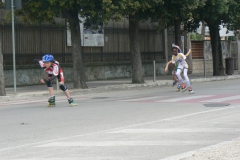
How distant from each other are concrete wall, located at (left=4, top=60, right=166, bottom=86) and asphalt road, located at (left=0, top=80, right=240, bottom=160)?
32.8 ft

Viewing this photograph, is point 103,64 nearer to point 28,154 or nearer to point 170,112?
point 170,112

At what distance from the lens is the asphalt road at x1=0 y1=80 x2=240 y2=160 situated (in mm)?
9172

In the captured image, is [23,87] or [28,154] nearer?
[28,154]

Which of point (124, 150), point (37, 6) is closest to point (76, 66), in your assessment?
point (37, 6)

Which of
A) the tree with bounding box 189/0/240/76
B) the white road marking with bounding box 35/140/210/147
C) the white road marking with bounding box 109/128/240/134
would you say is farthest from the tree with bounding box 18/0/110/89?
the white road marking with bounding box 35/140/210/147

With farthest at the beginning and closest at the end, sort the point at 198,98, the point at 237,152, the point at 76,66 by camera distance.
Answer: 1. the point at 76,66
2. the point at 198,98
3. the point at 237,152

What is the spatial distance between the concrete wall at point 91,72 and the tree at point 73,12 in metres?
3.52

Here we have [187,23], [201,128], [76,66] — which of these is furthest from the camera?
[187,23]

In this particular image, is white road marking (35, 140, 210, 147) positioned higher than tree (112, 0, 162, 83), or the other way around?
tree (112, 0, 162, 83)

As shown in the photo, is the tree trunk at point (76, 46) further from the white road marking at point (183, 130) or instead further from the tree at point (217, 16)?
the white road marking at point (183, 130)

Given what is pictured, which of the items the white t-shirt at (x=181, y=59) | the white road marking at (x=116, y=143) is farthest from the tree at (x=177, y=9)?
the white road marking at (x=116, y=143)

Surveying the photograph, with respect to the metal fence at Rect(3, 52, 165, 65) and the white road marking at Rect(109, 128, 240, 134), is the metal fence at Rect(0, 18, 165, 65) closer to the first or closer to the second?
the metal fence at Rect(3, 52, 165, 65)

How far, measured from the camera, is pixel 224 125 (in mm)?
12125

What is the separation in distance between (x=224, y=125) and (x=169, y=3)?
671 inches
